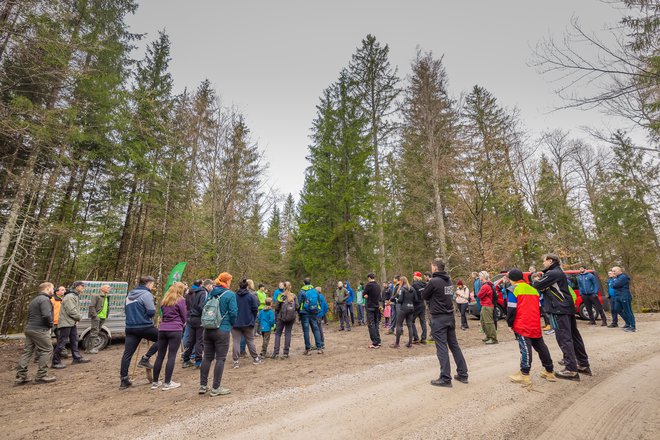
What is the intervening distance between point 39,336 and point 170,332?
325 cm

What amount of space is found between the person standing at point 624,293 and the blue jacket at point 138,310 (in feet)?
42.8

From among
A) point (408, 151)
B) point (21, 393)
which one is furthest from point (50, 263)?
point (408, 151)

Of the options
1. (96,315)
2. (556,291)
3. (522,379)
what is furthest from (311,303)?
(96,315)

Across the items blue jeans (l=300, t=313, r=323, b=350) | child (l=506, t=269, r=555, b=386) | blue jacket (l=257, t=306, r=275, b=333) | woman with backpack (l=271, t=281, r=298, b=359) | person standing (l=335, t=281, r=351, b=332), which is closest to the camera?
child (l=506, t=269, r=555, b=386)

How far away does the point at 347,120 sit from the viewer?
17.4m

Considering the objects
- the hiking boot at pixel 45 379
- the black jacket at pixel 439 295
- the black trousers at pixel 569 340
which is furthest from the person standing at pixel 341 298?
the hiking boot at pixel 45 379

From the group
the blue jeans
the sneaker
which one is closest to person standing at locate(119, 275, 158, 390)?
the sneaker

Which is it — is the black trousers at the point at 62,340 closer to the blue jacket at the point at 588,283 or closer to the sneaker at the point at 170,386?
the sneaker at the point at 170,386

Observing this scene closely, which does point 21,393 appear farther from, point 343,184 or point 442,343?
point 343,184

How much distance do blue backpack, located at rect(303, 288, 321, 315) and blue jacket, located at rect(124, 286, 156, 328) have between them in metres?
3.77

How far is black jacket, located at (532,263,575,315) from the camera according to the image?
512cm

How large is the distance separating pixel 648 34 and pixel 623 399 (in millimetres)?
7020

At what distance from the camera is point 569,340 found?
5.00 m

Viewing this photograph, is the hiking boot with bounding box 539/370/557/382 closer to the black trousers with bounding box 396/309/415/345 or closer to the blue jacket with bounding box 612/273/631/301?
the black trousers with bounding box 396/309/415/345
